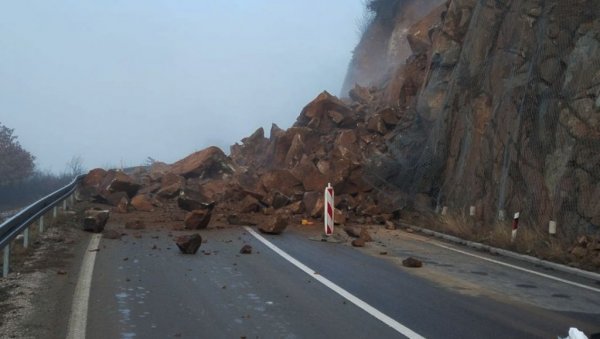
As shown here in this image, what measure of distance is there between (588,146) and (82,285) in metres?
10.8

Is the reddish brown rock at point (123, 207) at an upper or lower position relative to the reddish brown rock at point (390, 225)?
upper

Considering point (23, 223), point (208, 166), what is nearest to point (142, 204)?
point (208, 166)

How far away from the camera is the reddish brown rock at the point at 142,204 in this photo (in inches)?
843

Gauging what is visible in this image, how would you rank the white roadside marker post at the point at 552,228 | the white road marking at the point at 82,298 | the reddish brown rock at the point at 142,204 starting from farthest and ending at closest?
the reddish brown rock at the point at 142,204 < the white roadside marker post at the point at 552,228 < the white road marking at the point at 82,298

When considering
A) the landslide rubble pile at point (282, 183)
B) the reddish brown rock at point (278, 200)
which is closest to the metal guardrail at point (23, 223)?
the landslide rubble pile at point (282, 183)

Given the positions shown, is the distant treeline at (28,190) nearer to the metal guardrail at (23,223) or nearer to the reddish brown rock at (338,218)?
the metal guardrail at (23,223)

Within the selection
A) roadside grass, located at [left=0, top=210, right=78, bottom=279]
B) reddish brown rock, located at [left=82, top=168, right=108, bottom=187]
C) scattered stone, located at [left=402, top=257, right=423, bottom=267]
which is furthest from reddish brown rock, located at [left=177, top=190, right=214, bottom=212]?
scattered stone, located at [left=402, top=257, right=423, bottom=267]

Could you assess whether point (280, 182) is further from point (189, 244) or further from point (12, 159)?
point (12, 159)

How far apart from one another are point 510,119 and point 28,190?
2205 cm

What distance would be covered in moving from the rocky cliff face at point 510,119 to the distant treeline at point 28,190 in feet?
48.2

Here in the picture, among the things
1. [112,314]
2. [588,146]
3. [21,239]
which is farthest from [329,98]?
[112,314]

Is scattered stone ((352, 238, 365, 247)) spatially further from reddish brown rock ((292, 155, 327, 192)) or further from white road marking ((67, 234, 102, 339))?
reddish brown rock ((292, 155, 327, 192))

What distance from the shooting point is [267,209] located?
2041 centimetres

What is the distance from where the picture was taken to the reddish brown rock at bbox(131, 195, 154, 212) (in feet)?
70.2
